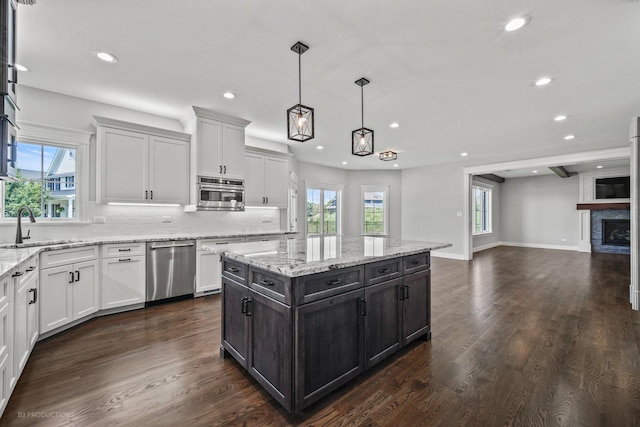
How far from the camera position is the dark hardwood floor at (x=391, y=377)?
1716mm

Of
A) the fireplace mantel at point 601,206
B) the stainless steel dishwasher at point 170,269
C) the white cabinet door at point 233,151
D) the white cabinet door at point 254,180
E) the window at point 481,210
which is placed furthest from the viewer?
the window at point 481,210

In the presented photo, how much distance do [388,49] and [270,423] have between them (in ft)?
9.52

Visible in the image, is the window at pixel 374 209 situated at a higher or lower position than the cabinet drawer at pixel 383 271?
higher

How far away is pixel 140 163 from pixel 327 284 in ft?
10.6

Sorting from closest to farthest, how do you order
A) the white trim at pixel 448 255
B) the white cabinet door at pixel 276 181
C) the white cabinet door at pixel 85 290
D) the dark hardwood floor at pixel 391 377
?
the dark hardwood floor at pixel 391 377
the white cabinet door at pixel 85 290
the white cabinet door at pixel 276 181
the white trim at pixel 448 255

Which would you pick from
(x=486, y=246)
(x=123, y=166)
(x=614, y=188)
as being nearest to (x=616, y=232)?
(x=614, y=188)

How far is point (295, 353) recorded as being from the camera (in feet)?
5.52

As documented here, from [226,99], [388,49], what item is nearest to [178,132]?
[226,99]

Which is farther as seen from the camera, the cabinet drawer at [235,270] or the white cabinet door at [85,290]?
the white cabinet door at [85,290]

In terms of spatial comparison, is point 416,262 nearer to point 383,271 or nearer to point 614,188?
point 383,271

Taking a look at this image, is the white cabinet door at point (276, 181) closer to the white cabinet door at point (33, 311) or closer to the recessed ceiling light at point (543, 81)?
the white cabinet door at point (33, 311)

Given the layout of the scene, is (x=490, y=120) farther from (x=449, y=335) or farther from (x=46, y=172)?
(x=46, y=172)

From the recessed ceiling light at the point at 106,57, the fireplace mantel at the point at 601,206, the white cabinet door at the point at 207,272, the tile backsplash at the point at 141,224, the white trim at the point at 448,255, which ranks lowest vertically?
the white trim at the point at 448,255

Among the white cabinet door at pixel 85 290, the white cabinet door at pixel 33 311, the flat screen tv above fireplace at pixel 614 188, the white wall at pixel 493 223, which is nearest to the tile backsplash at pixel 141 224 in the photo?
the white cabinet door at pixel 85 290
